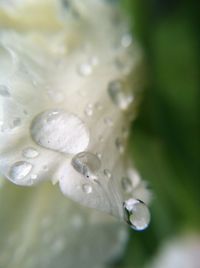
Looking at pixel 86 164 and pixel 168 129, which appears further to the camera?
pixel 168 129

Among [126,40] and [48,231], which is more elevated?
[126,40]

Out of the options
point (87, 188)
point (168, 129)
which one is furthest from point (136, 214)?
point (168, 129)

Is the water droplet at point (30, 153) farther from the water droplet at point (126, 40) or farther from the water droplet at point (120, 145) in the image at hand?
the water droplet at point (126, 40)

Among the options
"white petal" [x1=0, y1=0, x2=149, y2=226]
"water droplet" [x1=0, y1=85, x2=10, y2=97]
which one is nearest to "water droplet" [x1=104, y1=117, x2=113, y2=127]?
"white petal" [x1=0, y1=0, x2=149, y2=226]

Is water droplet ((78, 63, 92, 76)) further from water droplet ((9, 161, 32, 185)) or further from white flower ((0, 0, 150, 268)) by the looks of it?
water droplet ((9, 161, 32, 185))

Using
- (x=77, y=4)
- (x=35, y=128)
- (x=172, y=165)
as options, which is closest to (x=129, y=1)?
(x=77, y=4)

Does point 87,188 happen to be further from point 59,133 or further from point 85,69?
point 85,69

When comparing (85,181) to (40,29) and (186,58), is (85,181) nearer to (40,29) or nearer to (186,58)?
(40,29)
